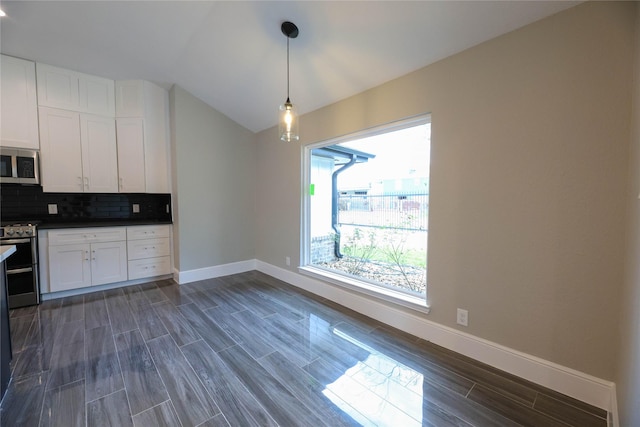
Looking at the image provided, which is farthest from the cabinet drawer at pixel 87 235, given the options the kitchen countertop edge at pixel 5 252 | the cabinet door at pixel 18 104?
the kitchen countertop edge at pixel 5 252

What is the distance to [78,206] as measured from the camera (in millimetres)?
3643

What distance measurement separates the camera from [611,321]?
4.86ft

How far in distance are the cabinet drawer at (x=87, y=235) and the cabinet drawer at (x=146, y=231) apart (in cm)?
8

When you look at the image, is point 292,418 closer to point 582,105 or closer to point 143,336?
point 143,336

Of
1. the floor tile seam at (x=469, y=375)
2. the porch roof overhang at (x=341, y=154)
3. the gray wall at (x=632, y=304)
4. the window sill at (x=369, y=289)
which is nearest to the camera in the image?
the gray wall at (x=632, y=304)

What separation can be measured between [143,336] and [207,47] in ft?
10.1

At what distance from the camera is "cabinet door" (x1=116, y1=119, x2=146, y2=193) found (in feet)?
11.8

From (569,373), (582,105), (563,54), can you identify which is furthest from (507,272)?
(563,54)

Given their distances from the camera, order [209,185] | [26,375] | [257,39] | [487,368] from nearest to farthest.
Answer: [26,375]
[487,368]
[257,39]
[209,185]

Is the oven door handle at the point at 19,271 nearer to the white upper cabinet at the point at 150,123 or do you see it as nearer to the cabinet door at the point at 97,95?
the white upper cabinet at the point at 150,123

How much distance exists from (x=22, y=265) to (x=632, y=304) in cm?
517

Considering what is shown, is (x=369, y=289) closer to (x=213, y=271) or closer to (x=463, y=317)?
(x=463, y=317)

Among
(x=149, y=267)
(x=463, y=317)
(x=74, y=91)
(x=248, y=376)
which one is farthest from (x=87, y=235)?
(x=463, y=317)

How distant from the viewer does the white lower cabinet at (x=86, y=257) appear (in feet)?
10.2
